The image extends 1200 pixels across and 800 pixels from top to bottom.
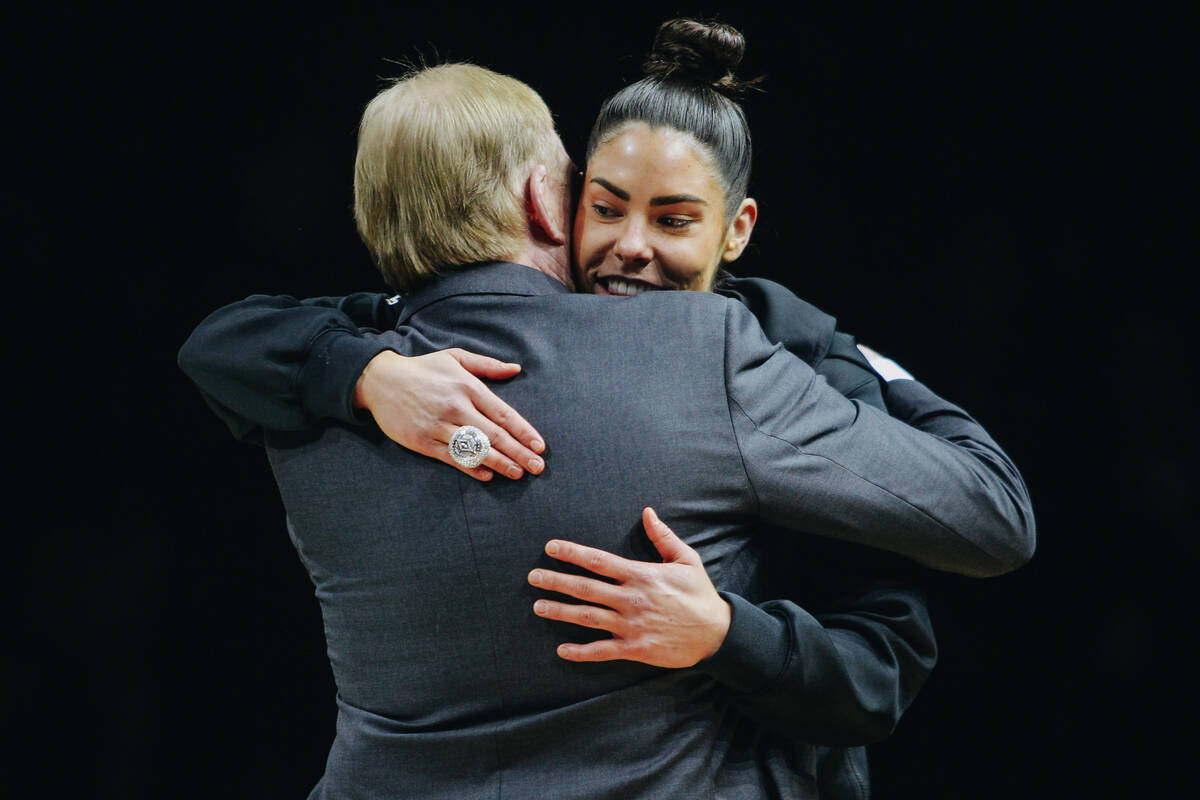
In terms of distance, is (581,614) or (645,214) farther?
(645,214)

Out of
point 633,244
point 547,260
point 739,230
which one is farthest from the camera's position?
point 739,230

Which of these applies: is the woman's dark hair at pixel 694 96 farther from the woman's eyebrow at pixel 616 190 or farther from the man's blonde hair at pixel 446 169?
the man's blonde hair at pixel 446 169

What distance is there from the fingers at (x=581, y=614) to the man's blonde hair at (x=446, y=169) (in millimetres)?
461

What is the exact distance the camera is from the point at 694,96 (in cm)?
168

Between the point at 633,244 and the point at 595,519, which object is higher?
the point at 633,244

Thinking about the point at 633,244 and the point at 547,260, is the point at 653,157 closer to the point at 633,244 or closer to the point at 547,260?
the point at 633,244

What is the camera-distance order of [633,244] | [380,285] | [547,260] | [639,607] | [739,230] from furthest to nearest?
1. [380,285]
2. [739,230]
3. [633,244]
4. [547,260]
5. [639,607]

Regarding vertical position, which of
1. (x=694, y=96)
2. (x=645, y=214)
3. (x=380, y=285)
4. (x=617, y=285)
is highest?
(x=694, y=96)

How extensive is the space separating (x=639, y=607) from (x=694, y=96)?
0.86 m

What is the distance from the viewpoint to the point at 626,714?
126 cm

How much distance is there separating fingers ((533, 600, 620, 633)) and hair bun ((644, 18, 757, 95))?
90 centimetres

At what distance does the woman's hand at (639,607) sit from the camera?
121 cm

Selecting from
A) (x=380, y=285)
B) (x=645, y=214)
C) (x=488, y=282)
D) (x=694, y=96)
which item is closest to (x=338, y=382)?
(x=488, y=282)

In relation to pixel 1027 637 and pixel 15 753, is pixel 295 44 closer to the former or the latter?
pixel 15 753
